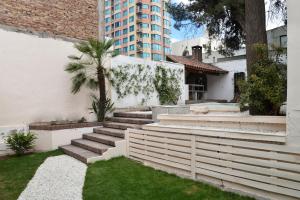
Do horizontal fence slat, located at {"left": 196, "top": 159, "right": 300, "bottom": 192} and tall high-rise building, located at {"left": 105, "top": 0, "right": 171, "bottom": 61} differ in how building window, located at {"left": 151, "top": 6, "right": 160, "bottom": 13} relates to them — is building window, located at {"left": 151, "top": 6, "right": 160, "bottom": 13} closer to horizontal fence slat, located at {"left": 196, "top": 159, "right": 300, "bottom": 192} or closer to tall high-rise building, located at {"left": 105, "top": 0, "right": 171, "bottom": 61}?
tall high-rise building, located at {"left": 105, "top": 0, "right": 171, "bottom": 61}

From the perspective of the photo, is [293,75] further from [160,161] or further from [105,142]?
[105,142]

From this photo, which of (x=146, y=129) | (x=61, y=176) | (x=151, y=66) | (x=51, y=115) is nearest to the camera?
(x=61, y=176)

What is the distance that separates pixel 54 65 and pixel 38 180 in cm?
483

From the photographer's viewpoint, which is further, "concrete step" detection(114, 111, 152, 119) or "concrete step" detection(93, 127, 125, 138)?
"concrete step" detection(114, 111, 152, 119)

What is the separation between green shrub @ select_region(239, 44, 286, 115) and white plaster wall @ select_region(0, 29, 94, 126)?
253 inches

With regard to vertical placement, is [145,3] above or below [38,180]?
above

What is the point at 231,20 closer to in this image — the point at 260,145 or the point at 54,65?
the point at 54,65

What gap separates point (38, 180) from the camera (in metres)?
5.19

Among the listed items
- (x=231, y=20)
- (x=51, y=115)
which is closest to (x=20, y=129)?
(x=51, y=115)

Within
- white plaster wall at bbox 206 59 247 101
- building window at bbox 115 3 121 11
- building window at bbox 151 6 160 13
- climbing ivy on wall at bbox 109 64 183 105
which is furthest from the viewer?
building window at bbox 115 3 121 11

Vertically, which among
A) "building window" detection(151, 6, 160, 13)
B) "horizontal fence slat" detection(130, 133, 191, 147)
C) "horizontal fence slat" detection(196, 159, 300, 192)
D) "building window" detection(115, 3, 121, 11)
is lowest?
"horizontal fence slat" detection(196, 159, 300, 192)

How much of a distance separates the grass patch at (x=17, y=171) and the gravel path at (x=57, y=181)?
15cm

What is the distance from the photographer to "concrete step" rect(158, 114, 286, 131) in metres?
4.17

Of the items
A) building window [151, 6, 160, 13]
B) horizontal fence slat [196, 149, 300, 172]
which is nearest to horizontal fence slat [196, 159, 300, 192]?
horizontal fence slat [196, 149, 300, 172]
